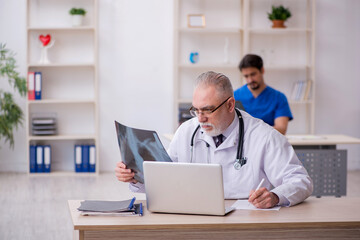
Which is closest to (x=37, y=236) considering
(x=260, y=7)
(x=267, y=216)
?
(x=267, y=216)

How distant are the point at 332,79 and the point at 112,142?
2.88 meters

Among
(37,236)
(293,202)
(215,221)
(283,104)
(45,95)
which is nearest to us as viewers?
(215,221)

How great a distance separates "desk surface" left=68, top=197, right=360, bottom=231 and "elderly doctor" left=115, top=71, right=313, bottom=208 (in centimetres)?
21

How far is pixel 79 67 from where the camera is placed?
23.3 ft

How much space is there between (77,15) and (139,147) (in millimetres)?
4689

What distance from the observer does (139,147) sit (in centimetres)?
242

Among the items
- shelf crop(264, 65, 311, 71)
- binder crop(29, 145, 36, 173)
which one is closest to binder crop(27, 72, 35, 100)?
binder crop(29, 145, 36, 173)

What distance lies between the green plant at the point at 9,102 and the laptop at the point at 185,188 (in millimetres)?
4552

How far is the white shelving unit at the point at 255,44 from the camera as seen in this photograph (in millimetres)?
7164

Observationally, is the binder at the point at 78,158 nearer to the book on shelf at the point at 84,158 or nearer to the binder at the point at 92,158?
the book on shelf at the point at 84,158

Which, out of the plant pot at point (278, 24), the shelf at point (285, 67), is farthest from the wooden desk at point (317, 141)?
the plant pot at point (278, 24)

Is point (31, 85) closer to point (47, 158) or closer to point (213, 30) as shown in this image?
point (47, 158)

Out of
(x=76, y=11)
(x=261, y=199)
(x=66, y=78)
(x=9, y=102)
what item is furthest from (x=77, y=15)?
(x=261, y=199)

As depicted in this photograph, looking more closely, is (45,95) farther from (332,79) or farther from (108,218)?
(108,218)
